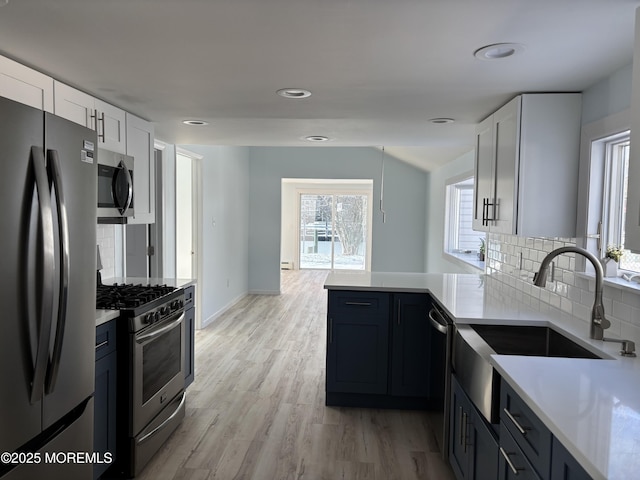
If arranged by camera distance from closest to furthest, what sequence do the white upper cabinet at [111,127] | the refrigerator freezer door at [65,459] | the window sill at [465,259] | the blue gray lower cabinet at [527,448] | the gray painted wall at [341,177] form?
the blue gray lower cabinet at [527,448] → the refrigerator freezer door at [65,459] → the white upper cabinet at [111,127] → the window sill at [465,259] → the gray painted wall at [341,177]

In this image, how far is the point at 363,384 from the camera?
130 inches

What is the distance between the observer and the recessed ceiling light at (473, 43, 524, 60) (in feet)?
5.81

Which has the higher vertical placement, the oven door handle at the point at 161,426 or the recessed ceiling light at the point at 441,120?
the recessed ceiling light at the point at 441,120

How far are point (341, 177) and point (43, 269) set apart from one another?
6.57m

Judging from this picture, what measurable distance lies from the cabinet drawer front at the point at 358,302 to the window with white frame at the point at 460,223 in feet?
8.10

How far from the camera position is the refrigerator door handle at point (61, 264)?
5.31 feet

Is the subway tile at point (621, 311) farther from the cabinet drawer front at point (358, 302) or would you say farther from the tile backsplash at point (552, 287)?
the cabinet drawer front at point (358, 302)

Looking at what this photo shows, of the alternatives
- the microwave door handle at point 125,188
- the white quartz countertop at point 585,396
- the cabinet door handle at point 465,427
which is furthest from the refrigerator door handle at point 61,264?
the cabinet door handle at point 465,427

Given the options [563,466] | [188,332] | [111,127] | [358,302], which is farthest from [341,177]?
[563,466]

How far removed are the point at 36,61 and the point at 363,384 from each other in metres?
2.76

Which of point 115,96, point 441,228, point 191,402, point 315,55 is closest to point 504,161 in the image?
point 315,55

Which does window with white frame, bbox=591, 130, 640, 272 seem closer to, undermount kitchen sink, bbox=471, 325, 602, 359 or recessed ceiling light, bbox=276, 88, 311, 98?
undermount kitchen sink, bbox=471, 325, 602, 359

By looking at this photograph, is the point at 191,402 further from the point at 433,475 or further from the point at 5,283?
the point at 5,283

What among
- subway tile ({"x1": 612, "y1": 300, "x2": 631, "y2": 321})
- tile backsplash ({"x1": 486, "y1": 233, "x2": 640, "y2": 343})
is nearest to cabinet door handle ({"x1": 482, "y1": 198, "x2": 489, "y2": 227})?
tile backsplash ({"x1": 486, "y1": 233, "x2": 640, "y2": 343})
